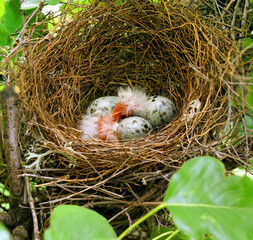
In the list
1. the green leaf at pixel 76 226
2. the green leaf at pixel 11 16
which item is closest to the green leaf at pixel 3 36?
the green leaf at pixel 11 16

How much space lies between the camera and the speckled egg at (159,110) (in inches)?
60.1

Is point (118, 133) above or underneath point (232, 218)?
underneath

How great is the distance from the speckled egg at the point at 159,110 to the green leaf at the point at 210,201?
926 mm

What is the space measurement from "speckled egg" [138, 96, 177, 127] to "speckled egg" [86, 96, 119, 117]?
20cm

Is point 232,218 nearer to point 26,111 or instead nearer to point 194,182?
point 194,182

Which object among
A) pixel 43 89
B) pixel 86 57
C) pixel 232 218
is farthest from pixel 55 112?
pixel 232 218

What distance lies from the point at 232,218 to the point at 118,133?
99 centimetres

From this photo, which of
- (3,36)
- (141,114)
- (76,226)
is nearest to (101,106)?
(141,114)

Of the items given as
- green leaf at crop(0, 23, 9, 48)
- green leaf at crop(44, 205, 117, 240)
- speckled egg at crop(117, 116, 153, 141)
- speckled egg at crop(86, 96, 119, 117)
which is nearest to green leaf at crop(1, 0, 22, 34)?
green leaf at crop(0, 23, 9, 48)

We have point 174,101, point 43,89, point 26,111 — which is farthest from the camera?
point 174,101

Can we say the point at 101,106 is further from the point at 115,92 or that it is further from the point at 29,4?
the point at 29,4

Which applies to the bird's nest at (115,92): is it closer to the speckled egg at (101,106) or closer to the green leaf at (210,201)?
the speckled egg at (101,106)

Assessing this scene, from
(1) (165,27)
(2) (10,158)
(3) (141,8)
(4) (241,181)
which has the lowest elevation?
(2) (10,158)

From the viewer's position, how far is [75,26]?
1521 millimetres
